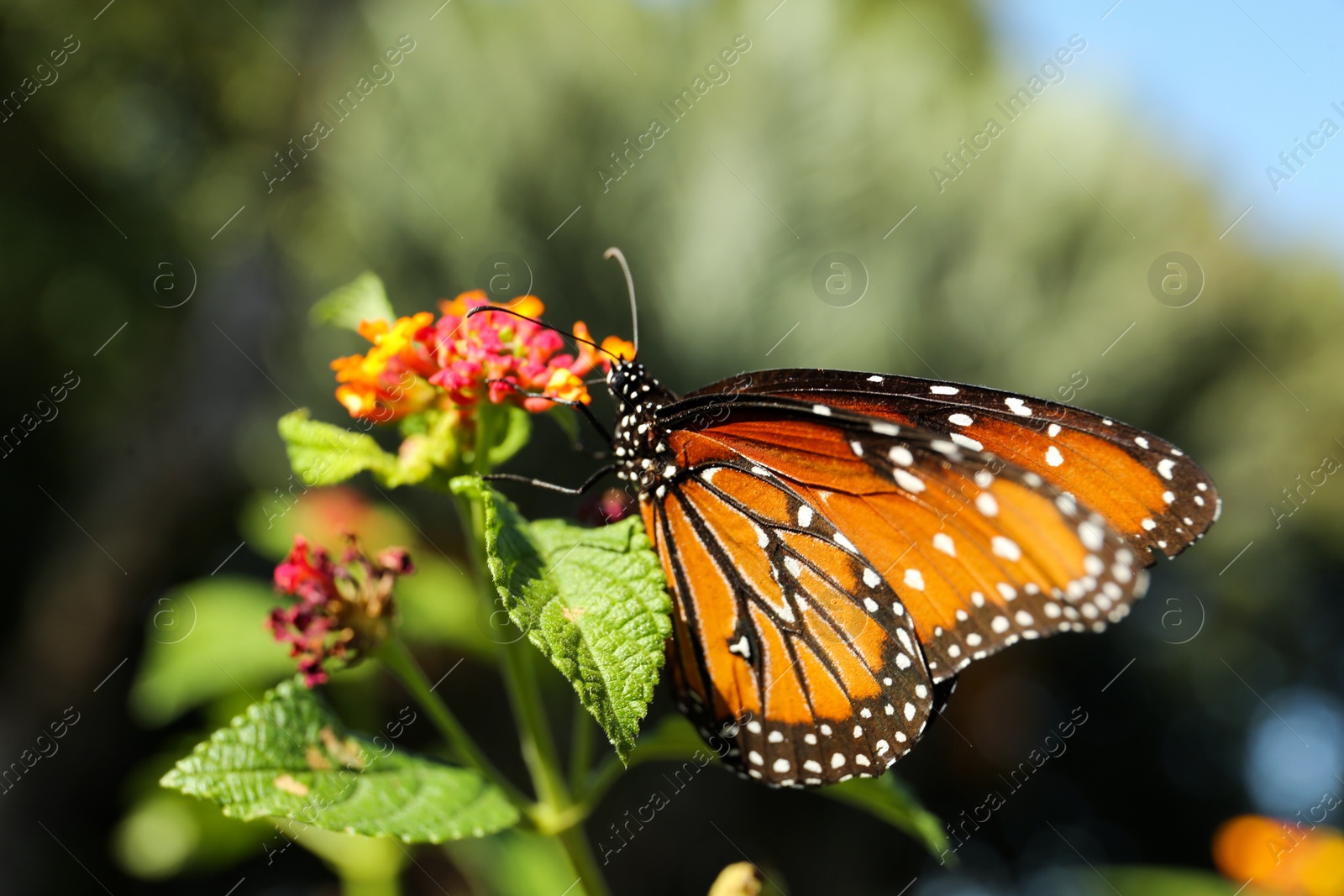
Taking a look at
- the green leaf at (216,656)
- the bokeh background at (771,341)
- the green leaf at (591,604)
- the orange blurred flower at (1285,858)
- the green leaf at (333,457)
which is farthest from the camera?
the bokeh background at (771,341)

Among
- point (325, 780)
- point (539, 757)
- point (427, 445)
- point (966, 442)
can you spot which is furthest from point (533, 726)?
point (966, 442)

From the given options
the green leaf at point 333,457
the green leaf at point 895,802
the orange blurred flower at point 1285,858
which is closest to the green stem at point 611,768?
the green leaf at point 895,802

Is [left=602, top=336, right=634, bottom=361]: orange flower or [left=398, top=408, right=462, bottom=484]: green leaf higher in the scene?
[left=602, top=336, right=634, bottom=361]: orange flower

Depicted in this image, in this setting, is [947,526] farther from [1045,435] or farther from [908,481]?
[1045,435]

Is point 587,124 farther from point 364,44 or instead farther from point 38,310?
point 38,310

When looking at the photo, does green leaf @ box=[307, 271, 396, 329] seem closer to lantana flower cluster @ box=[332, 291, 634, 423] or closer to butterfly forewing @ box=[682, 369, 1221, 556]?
lantana flower cluster @ box=[332, 291, 634, 423]

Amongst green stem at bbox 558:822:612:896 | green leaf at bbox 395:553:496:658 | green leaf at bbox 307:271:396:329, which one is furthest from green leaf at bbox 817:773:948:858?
green leaf at bbox 395:553:496:658

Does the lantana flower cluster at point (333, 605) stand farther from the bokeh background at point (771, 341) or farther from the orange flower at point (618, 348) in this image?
the bokeh background at point (771, 341)
